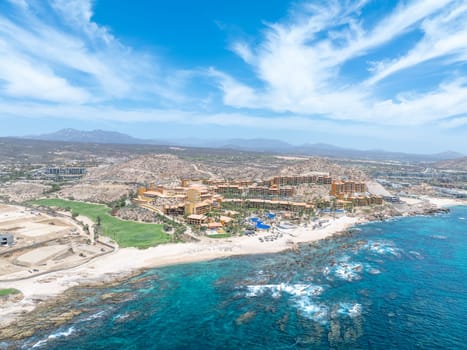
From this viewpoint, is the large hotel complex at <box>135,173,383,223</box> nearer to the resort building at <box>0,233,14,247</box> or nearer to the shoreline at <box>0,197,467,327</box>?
the shoreline at <box>0,197,467,327</box>

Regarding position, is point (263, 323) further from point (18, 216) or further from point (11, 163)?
point (11, 163)

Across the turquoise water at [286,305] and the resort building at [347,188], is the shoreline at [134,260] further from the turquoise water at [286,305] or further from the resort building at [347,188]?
the resort building at [347,188]

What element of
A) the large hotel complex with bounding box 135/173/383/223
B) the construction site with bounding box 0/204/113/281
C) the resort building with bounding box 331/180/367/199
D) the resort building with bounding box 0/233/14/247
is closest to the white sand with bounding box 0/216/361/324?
the construction site with bounding box 0/204/113/281

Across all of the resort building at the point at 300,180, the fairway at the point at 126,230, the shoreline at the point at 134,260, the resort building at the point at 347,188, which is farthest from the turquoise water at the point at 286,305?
the resort building at the point at 300,180

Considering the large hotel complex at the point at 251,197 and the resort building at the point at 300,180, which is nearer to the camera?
the large hotel complex at the point at 251,197

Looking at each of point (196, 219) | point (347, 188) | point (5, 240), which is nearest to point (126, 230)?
point (196, 219)
